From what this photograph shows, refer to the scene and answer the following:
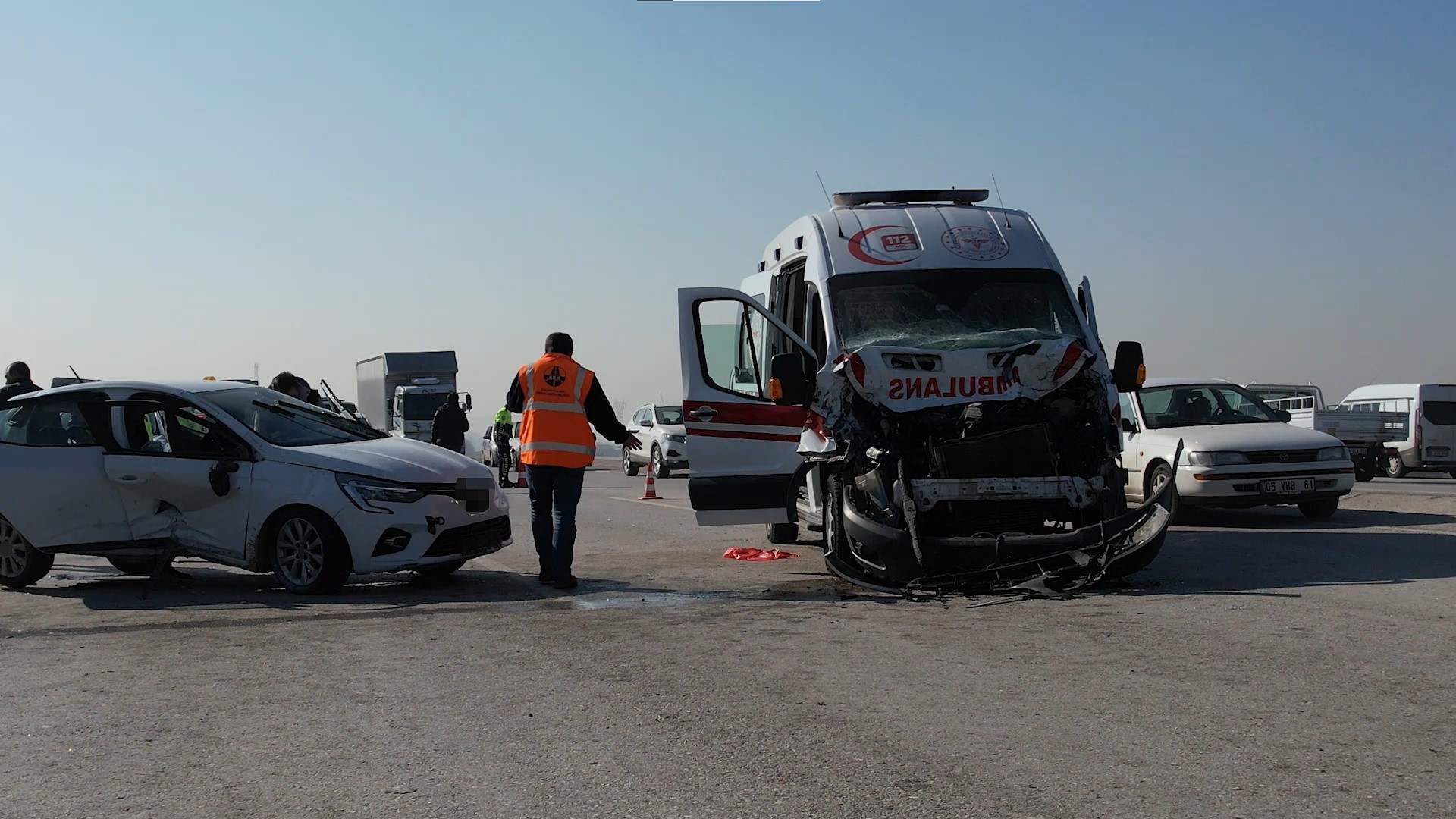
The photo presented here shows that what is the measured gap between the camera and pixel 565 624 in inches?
313

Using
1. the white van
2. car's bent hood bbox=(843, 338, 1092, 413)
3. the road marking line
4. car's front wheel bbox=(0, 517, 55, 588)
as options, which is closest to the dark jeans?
car's bent hood bbox=(843, 338, 1092, 413)

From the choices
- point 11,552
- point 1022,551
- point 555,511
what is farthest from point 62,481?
point 1022,551

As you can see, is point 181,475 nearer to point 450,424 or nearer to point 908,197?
point 908,197

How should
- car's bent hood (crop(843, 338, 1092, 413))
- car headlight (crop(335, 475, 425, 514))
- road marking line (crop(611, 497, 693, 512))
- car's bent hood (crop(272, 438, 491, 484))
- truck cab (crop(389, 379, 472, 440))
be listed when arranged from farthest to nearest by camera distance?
truck cab (crop(389, 379, 472, 440))
road marking line (crop(611, 497, 693, 512))
car's bent hood (crop(272, 438, 491, 484))
car headlight (crop(335, 475, 425, 514))
car's bent hood (crop(843, 338, 1092, 413))

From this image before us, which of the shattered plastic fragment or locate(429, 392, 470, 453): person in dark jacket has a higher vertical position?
locate(429, 392, 470, 453): person in dark jacket

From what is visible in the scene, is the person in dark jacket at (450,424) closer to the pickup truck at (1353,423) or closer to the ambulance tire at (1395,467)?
the pickup truck at (1353,423)

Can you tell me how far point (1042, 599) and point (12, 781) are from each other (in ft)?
19.1

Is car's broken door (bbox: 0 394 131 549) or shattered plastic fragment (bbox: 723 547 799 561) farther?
shattered plastic fragment (bbox: 723 547 799 561)

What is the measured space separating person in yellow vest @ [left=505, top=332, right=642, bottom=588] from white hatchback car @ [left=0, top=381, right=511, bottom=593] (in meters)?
0.44

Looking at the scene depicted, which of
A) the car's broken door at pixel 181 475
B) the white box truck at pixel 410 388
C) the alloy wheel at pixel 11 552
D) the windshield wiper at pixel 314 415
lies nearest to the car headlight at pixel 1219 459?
the windshield wiper at pixel 314 415

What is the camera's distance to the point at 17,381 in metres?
12.4

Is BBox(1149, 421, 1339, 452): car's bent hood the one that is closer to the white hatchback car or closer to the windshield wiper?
the white hatchback car

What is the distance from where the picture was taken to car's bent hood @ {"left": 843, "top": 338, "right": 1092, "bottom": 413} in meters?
9.21

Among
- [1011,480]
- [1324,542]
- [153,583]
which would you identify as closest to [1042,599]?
[1011,480]
